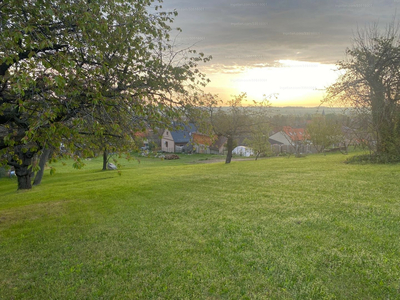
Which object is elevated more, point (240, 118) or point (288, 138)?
point (240, 118)

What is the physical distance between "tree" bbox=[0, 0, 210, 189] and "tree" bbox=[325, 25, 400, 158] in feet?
42.5

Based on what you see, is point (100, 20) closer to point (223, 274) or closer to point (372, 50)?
point (223, 274)

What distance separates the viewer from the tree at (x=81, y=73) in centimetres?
585

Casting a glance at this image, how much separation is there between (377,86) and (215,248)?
16.9 metres

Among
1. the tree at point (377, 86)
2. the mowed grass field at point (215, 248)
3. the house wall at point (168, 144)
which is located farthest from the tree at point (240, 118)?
the house wall at point (168, 144)

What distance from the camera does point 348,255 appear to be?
15.8 feet

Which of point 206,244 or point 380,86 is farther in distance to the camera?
point 380,86

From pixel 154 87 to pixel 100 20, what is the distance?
2.13 metres

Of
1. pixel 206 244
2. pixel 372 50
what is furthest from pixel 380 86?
pixel 206 244

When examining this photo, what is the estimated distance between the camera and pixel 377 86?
56.6 ft

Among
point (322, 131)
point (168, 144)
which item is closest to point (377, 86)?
point (322, 131)

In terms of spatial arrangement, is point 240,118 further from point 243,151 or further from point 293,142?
point 243,151

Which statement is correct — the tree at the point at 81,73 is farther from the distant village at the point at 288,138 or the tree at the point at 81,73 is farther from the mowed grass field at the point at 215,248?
the mowed grass field at the point at 215,248

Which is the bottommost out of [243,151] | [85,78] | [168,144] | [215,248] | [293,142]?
[243,151]
